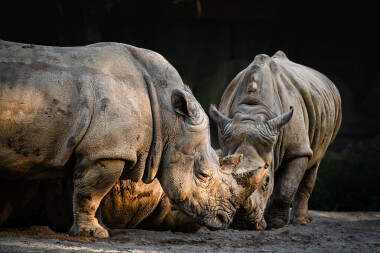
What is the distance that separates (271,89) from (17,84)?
329 centimetres

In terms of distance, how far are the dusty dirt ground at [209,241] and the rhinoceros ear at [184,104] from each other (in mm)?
1021

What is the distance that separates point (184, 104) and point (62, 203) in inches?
50.4

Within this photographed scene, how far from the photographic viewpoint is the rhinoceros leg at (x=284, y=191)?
7.11 metres

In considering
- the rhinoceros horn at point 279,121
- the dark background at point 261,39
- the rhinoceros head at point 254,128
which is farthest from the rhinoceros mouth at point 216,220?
the dark background at point 261,39

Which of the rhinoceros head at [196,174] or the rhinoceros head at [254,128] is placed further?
the rhinoceros head at [254,128]

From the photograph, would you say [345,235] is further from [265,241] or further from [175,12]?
[175,12]

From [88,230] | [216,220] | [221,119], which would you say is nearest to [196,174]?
[216,220]

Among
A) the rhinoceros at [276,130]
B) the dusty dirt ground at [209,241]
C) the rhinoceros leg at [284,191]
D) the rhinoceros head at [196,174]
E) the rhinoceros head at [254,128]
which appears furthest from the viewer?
the rhinoceros leg at [284,191]

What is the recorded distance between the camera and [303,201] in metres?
8.08

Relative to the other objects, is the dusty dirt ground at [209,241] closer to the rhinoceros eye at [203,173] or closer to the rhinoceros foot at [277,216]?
the rhinoceros foot at [277,216]

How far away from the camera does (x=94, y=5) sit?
40.0 feet

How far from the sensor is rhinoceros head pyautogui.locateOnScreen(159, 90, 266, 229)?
5.02m

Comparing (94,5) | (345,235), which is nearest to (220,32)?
(94,5)

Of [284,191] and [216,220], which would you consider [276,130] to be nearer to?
[284,191]
